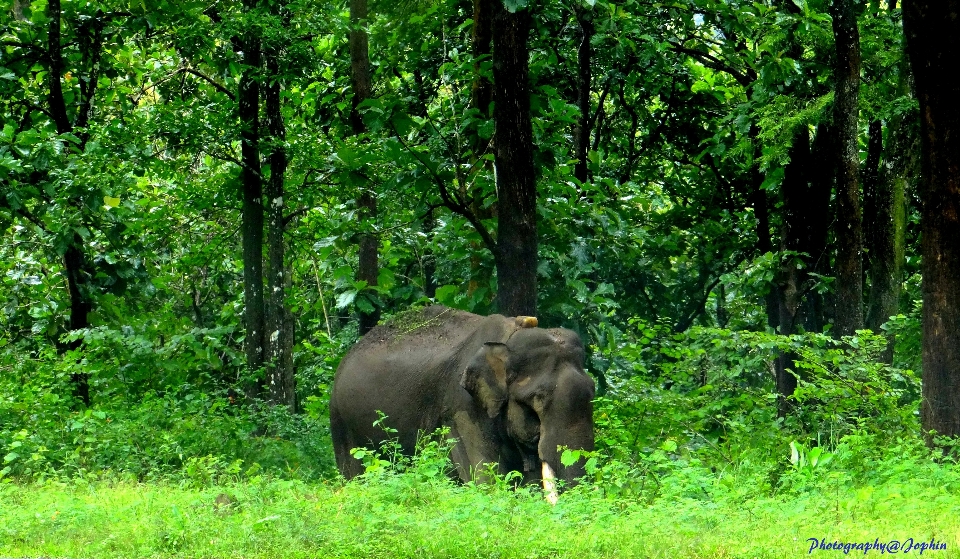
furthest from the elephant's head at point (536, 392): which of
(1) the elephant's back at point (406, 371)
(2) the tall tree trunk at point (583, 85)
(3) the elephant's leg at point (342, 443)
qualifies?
(2) the tall tree trunk at point (583, 85)

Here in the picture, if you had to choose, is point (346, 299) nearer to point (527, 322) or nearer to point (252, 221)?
point (527, 322)

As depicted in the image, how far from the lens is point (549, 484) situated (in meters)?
8.23

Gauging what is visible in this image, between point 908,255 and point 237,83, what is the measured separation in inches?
435

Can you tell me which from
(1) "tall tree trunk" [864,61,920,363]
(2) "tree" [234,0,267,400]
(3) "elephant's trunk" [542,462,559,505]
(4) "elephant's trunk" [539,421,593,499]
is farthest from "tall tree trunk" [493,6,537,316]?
(1) "tall tree trunk" [864,61,920,363]

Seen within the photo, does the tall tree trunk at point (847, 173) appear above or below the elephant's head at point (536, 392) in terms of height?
above

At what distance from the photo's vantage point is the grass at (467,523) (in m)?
5.68

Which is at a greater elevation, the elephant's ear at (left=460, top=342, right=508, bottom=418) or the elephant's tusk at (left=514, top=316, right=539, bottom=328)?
the elephant's tusk at (left=514, top=316, right=539, bottom=328)

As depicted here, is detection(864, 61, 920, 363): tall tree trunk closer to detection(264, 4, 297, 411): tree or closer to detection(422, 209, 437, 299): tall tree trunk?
detection(422, 209, 437, 299): tall tree trunk

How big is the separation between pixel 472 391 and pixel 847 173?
5.63 meters

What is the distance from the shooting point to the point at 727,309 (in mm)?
21500

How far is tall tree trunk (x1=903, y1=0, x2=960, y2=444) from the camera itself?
9.09 m

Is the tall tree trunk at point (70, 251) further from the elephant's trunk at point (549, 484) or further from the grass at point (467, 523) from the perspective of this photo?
the elephant's trunk at point (549, 484)

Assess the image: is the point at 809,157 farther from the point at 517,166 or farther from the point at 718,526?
the point at 718,526

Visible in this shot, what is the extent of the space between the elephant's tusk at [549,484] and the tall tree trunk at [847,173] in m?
5.32
